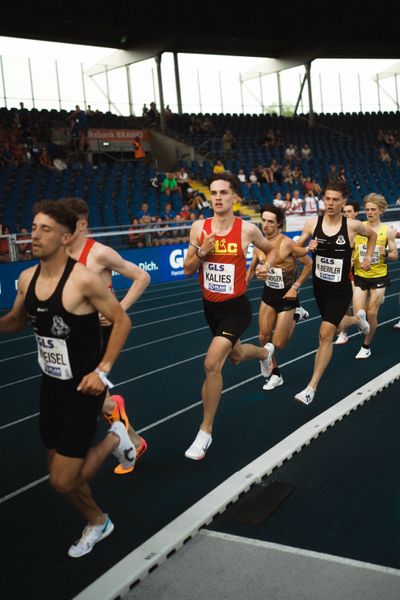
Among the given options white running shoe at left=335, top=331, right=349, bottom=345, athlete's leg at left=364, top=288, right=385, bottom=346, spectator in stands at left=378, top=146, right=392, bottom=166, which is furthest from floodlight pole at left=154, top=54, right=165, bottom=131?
athlete's leg at left=364, top=288, right=385, bottom=346

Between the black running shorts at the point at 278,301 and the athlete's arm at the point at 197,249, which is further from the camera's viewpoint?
the black running shorts at the point at 278,301

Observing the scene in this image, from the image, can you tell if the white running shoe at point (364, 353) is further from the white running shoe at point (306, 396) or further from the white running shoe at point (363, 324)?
the white running shoe at point (306, 396)

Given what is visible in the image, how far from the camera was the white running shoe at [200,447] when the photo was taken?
4.80m

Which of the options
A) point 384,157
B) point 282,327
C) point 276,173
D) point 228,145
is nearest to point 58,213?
point 282,327

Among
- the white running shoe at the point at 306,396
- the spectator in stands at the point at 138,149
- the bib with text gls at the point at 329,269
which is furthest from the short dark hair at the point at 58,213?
the spectator in stands at the point at 138,149

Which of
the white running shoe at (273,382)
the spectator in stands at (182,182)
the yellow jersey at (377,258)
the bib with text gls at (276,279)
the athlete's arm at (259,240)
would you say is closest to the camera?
the athlete's arm at (259,240)

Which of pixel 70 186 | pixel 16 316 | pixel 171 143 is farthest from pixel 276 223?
pixel 171 143

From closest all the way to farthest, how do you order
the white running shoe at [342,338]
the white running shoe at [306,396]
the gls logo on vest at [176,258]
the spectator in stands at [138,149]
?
the white running shoe at [306,396], the white running shoe at [342,338], the gls logo on vest at [176,258], the spectator in stands at [138,149]

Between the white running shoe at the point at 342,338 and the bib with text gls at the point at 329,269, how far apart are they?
2.87 m

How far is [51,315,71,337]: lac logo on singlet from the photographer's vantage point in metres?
3.30

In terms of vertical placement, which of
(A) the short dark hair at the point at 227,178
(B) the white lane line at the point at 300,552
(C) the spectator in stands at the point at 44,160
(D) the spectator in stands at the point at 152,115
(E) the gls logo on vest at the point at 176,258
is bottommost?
(B) the white lane line at the point at 300,552

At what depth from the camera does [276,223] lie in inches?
267

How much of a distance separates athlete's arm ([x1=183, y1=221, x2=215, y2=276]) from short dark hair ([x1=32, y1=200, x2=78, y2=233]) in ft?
5.04

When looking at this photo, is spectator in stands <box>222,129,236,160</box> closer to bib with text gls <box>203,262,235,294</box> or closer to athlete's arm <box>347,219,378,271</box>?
athlete's arm <box>347,219,378,271</box>
